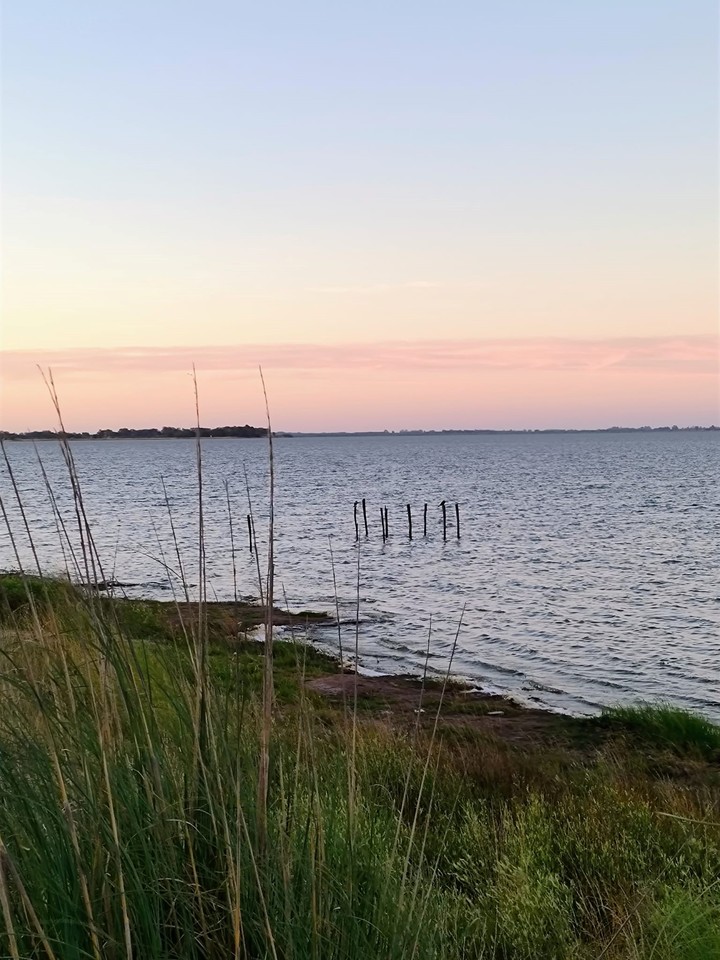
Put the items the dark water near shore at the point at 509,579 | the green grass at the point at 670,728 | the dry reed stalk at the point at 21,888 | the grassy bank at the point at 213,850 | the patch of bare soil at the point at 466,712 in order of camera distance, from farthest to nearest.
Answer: the dark water near shore at the point at 509,579 < the patch of bare soil at the point at 466,712 < the green grass at the point at 670,728 < the grassy bank at the point at 213,850 < the dry reed stalk at the point at 21,888

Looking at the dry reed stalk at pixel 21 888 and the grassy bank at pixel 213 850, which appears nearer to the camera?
the dry reed stalk at pixel 21 888

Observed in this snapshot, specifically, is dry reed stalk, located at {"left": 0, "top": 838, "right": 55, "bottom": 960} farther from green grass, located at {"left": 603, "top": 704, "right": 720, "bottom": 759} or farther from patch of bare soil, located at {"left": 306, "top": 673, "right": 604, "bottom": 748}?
green grass, located at {"left": 603, "top": 704, "right": 720, "bottom": 759}

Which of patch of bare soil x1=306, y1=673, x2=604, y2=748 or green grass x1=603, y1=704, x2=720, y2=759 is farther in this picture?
patch of bare soil x1=306, y1=673, x2=604, y2=748

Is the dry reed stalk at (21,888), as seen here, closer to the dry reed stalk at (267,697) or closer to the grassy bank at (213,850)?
the grassy bank at (213,850)

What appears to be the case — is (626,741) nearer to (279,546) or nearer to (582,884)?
(582,884)

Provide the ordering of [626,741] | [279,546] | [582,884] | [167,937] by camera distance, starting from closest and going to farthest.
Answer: [167,937]
[582,884]
[626,741]
[279,546]

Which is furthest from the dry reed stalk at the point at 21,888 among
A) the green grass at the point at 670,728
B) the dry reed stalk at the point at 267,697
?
the green grass at the point at 670,728

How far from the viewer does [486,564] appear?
121 ft

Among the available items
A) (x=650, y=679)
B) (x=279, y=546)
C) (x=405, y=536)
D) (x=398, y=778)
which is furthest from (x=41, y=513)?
(x=398, y=778)

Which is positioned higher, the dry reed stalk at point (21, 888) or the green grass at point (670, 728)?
the dry reed stalk at point (21, 888)

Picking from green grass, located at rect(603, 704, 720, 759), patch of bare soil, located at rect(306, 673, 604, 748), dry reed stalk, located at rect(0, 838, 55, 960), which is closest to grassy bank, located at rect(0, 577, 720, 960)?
dry reed stalk, located at rect(0, 838, 55, 960)

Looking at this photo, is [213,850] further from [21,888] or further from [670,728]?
[670,728]

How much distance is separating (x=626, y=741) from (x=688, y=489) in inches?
2882

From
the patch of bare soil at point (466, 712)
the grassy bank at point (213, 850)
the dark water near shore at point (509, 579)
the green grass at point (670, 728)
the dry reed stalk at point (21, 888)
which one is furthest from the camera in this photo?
the dark water near shore at point (509, 579)
